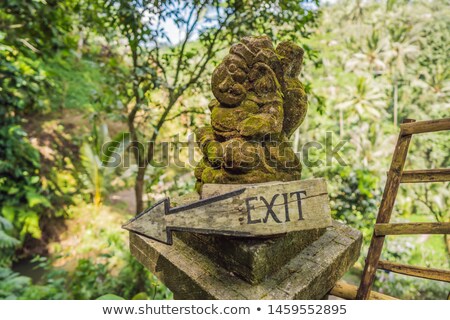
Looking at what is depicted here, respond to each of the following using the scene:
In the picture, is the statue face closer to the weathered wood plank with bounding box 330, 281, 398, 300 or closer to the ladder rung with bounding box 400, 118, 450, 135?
the ladder rung with bounding box 400, 118, 450, 135

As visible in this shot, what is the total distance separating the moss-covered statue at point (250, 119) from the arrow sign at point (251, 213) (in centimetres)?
29

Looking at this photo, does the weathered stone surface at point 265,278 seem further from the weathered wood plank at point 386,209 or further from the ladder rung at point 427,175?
the ladder rung at point 427,175

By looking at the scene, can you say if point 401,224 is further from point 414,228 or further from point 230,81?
point 230,81

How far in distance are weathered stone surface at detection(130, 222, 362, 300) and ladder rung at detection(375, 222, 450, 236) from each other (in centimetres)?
12

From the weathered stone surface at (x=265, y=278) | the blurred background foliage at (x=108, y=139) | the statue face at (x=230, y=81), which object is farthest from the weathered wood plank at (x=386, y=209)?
the blurred background foliage at (x=108, y=139)

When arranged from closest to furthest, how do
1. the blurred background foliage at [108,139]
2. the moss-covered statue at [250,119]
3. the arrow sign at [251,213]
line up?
the arrow sign at [251,213], the moss-covered statue at [250,119], the blurred background foliage at [108,139]

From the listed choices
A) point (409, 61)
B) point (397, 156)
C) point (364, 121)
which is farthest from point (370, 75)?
point (397, 156)

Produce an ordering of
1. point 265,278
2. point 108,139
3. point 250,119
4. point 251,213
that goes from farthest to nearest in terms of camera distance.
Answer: point 108,139 < point 250,119 < point 265,278 < point 251,213

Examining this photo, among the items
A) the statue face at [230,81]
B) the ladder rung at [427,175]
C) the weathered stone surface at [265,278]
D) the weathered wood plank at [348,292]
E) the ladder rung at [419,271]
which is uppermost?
the statue face at [230,81]

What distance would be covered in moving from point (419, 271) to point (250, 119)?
1.17m

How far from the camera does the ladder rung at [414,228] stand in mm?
1393

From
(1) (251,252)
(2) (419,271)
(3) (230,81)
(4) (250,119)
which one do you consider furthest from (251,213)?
(2) (419,271)

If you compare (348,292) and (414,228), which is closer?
(414,228)

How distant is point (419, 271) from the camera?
1455 mm
